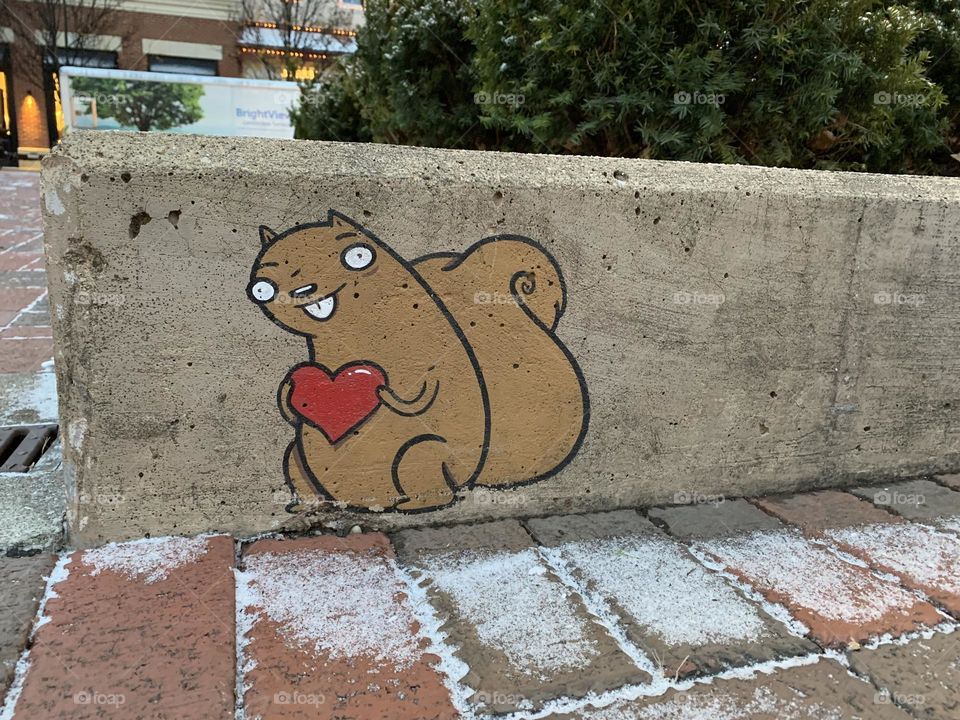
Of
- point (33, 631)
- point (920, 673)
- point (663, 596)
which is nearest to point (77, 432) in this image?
point (33, 631)

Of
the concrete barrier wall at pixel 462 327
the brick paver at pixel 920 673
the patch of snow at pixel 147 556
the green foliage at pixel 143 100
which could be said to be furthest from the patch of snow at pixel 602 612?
the green foliage at pixel 143 100

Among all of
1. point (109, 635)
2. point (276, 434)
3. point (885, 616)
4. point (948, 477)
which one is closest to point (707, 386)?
point (885, 616)

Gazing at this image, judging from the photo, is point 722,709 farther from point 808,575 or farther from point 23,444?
point 23,444

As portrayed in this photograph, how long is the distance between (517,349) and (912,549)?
1.83 m

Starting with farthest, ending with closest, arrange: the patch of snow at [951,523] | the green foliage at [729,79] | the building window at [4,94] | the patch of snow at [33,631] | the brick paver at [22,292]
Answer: the building window at [4,94] < the brick paver at [22,292] < the green foliage at [729,79] < the patch of snow at [951,523] < the patch of snow at [33,631]

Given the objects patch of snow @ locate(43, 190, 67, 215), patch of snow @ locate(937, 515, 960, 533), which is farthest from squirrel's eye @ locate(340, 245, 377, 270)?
patch of snow @ locate(937, 515, 960, 533)

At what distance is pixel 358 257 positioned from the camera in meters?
2.44

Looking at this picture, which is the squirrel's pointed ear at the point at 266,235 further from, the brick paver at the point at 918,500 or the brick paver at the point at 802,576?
the brick paver at the point at 918,500

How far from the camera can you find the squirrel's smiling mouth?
8.01 feet

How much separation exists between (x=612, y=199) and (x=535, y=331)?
1.98 feet

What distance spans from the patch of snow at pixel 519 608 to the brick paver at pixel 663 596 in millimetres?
149

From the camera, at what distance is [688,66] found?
3420 mm

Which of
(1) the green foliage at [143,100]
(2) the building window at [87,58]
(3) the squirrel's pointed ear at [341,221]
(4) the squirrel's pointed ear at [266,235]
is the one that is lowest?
(4) the squirrel's pointed ear at [266,235]

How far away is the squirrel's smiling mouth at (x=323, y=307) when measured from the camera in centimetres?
244
